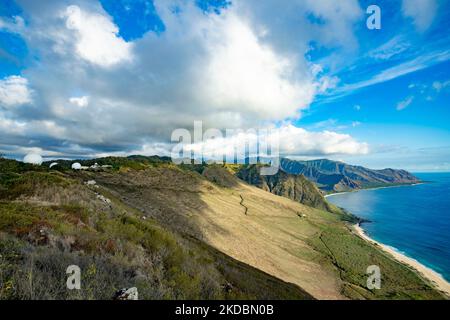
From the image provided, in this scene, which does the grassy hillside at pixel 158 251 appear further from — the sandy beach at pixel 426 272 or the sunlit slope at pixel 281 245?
the sandy beach at pixel 426 272

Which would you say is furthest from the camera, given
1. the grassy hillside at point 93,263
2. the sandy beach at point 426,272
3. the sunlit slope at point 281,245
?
the sandy beach at point 426,272

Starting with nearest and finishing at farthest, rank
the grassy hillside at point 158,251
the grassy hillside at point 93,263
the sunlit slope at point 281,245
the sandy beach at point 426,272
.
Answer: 1. the grassy hillside at point 93,263
2. the grassy hillside at point 158,251
3. the sunlit slope at point 281,245
4. the sandy beach at point 426,272

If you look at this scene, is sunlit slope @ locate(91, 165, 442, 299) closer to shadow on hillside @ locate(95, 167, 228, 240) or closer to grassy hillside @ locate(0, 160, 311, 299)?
shadow on hillside @ locate(95, 167, 228, 240)

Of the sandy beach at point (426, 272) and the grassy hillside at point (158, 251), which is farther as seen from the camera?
the sandy beach at point (426, 272)

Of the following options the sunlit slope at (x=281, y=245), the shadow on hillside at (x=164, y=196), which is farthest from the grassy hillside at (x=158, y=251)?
the shadow on hillside at (x=164, y=196)

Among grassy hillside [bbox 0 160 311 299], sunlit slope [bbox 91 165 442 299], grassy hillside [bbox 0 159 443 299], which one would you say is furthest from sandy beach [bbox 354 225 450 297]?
grassy hillside [bbox 0 160 311 299]

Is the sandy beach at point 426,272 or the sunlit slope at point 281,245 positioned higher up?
the sunlit slope at point 281,245
